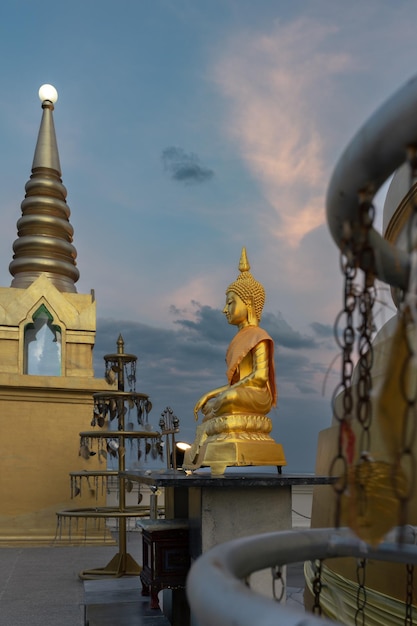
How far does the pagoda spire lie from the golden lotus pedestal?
724 centimetres

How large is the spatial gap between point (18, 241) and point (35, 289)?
176 centimetres

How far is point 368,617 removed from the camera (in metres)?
4.09

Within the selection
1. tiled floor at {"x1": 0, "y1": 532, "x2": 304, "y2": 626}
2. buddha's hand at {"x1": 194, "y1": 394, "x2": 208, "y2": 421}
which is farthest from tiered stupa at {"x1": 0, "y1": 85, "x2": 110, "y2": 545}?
buddha's hand at {"x1": 194, "y1": 394, "x2": 208, "y2": 421}

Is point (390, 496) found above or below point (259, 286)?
below

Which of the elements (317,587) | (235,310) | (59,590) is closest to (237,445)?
(235,310)

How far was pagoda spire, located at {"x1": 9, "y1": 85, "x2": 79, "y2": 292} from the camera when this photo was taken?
1216 centimetres

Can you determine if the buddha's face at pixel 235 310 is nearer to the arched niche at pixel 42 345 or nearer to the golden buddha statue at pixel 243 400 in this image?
the golden buddha statue at pixel 243 400

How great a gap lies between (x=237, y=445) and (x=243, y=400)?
45 centimetres

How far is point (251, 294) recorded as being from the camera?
611 centimetres

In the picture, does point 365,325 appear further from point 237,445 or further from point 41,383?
point 41,383

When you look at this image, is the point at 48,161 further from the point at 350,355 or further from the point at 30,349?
the point at 350,355

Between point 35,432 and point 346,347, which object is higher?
point 346,347

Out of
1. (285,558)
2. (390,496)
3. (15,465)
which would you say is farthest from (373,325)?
(15,465)

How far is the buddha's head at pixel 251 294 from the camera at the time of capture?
611cm
